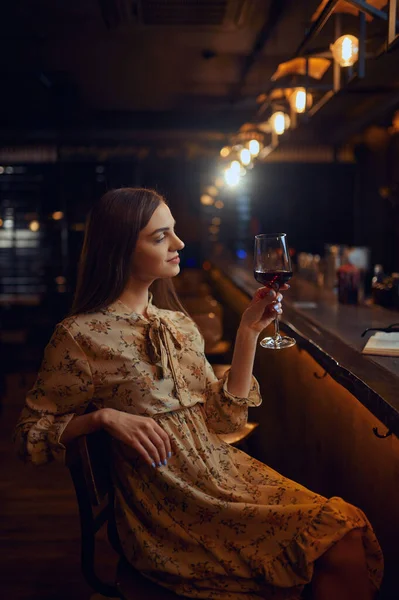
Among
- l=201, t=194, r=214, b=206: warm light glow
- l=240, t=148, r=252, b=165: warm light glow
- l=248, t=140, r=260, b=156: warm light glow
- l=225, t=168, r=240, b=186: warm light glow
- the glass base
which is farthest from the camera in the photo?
l=201, t=194, r=214, b=206: warm light glow

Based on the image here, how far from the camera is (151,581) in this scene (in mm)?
1451

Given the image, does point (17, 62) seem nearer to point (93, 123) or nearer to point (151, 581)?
point (93, 123)

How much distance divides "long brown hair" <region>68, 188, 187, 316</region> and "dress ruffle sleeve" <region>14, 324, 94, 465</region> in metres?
0.15

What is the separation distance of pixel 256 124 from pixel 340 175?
4.24 metres

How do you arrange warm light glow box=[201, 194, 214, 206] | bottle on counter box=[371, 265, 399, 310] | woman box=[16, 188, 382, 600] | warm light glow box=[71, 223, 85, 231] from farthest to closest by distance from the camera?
warm light glow box=[201, 194, 214, 206], warm light glow box=[71, 223, 85, 231], bottle on counter box=[371, 265, 399, 310], woman box=[16, 188, 382, 600]

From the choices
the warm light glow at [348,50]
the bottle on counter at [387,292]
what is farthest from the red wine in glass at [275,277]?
the warm light glow at [348,50]

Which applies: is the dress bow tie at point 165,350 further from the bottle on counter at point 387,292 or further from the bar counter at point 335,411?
the bottle on counter at point 387,292

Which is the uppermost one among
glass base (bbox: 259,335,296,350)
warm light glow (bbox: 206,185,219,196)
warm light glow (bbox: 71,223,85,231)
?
warm light glow (bbox: 206,185,219,196)

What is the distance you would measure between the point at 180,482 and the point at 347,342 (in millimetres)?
964

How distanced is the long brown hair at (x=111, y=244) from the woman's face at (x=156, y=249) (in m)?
0.02

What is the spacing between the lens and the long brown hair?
1583mm

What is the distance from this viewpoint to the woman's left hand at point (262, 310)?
1568 millimetres

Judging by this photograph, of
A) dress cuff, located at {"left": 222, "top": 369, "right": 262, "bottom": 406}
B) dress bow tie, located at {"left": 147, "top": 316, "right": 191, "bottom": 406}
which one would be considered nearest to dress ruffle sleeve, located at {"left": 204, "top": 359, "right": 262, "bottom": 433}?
dress cuff, located at {"left": 222, "top": 369, "right": 262, "bottom": 406}

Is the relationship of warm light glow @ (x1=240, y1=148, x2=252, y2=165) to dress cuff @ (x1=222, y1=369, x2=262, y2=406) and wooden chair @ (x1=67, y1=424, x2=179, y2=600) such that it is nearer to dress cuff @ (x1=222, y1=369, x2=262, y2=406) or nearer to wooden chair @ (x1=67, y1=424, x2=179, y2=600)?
dress cuff @ (x1=222, y1=369, x2=262, y2=406)
